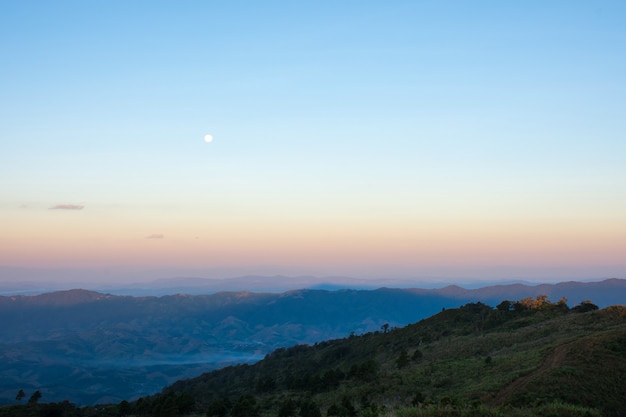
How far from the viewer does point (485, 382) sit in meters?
30.5

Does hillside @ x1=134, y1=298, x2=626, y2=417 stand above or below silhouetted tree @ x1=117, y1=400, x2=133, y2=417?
above

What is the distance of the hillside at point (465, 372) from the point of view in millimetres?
24109

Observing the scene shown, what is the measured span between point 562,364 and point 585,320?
2655 centimetres

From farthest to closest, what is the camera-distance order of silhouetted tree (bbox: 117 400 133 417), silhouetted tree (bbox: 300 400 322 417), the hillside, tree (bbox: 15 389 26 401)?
1. tree (bbox: 15 389 26 401)
2. silhouetted tree (bbox: 117 400 133 417)
3. silhouetted tree (bbox: 300 400 322 417)
4. the hillside

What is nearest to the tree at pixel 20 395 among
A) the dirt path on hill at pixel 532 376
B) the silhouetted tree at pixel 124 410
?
the silhouetted tree at pixel 124 410

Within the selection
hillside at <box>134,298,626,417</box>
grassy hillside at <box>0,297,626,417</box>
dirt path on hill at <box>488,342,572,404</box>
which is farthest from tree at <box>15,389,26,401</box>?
dirt path on hill at <box>488,342,572,404</box>

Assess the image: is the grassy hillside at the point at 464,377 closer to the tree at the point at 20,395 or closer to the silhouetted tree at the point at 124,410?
the silhouetted tree at the point at 124,410

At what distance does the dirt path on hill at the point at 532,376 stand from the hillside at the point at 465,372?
12 cm

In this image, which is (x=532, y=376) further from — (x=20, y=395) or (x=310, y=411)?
(x=20, y=395)

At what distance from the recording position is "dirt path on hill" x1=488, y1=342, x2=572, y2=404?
25.4 meters

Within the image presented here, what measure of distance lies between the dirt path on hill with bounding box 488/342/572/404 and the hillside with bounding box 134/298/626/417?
0.38 feet

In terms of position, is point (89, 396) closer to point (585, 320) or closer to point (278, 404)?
point (278, 404)

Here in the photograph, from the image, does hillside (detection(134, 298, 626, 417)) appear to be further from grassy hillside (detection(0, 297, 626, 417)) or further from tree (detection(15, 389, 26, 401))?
tree (detection(15, 389, 26, 401))

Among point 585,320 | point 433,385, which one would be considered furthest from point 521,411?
point 585,320
